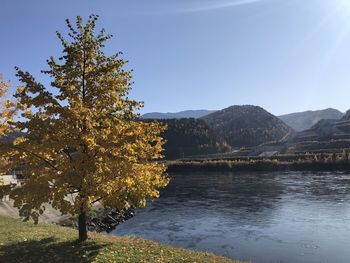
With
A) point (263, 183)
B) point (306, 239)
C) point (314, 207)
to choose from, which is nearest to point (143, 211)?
point (314, 207)

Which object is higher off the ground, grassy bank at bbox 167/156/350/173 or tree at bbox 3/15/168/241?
tree at bbox 3/15/168/241

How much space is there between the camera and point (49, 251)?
79.0 ft

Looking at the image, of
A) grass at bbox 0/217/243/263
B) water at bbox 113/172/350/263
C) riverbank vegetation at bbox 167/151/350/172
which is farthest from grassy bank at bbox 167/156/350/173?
grass at bbox 0/217/243/263

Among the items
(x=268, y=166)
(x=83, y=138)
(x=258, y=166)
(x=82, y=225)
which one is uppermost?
(x=83, y=138)

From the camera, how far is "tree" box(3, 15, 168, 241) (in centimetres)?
2294

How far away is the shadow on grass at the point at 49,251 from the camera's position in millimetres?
22391

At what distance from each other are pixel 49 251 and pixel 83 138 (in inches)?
277

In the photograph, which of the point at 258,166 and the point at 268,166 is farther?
the point at 258,166

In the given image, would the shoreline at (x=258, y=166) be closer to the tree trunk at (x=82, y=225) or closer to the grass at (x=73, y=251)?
the grass at (x=73, y=251)

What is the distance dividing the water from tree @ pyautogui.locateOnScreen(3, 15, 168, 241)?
16340mm

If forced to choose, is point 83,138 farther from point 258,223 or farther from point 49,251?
point 258,223

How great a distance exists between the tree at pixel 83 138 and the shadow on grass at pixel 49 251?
2.18 m

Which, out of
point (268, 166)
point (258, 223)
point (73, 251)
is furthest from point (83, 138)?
point (268, 166)

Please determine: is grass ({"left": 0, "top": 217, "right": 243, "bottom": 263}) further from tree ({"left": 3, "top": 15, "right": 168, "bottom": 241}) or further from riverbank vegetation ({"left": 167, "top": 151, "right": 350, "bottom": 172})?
riverbank vegetation ({"left": 167, "top": 151, "right": 350, "bottom": 172})
